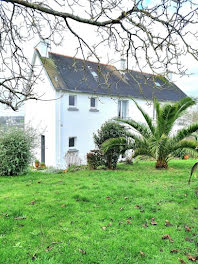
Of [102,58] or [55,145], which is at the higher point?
[102,58]

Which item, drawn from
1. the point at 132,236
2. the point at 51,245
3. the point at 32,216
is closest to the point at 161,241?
the point at 132,236

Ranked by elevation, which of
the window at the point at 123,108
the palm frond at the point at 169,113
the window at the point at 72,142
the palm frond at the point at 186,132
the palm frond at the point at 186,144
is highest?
the window at the point at 123,108

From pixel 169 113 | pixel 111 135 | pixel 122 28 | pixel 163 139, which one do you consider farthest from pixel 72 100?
pixel 122 28

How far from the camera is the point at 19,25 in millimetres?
4727

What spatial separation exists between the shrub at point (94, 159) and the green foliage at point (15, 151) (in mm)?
2617

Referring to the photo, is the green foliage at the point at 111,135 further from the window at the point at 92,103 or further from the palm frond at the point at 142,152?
the window at the point at 92,103

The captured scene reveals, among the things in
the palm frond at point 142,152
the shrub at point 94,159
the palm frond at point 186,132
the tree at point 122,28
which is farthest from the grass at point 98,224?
the shrub at point 94,159

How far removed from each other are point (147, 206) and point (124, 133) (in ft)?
17.8

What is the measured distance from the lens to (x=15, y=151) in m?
8.55

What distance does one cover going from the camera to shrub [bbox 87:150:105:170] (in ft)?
32.5

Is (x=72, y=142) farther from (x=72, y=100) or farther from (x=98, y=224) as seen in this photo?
(x=98, y=224)

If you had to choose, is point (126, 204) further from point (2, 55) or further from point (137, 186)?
point (2, 55)

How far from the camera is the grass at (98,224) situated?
9.93 feet

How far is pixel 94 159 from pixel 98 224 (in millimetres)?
6119
